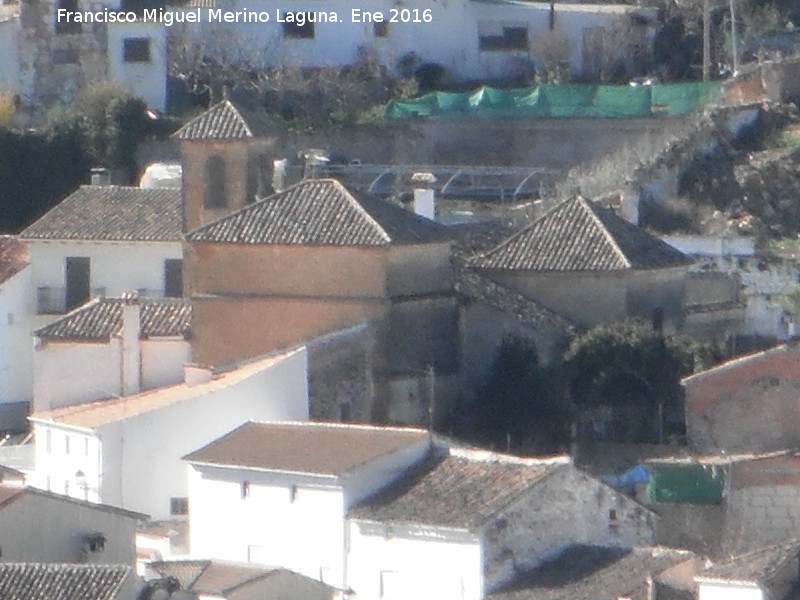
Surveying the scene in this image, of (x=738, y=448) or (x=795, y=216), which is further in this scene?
(x=795, y=216)

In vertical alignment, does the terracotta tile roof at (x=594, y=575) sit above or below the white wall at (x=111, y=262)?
below

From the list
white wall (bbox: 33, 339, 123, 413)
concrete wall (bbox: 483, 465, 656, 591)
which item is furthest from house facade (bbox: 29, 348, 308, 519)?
concrete wall (bbox: 483, 465, 656, 591)

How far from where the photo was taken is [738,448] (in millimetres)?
40125

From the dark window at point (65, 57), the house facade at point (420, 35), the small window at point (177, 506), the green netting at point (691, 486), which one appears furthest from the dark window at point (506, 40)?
the green netting at point (691, 486)

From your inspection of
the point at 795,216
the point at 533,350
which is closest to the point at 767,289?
the point at 795,216

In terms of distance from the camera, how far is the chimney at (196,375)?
41.2m

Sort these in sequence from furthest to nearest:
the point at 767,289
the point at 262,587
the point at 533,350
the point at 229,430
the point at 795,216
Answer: the point at 795,216 < the point at 767,289 < the point at 533,350 < the point at 229,430 < the point at 262,587

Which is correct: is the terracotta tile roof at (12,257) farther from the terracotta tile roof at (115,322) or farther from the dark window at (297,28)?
the dark window at (297,28)

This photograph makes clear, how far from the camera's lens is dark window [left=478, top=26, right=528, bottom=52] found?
59531 millimetres

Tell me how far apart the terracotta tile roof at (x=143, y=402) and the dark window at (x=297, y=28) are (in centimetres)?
1779

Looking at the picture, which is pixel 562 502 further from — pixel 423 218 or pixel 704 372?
pixel 423 218

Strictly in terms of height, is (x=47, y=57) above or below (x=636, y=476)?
above

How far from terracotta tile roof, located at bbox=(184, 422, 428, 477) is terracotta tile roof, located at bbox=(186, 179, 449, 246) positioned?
3.83m

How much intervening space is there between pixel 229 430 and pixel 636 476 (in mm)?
5385
